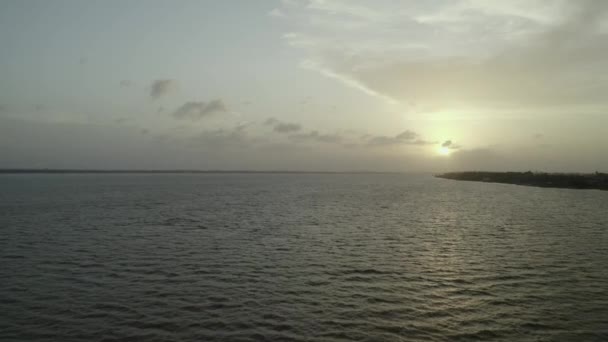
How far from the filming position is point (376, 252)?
30.7 meters

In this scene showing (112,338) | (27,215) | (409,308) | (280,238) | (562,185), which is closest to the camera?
(112,338)

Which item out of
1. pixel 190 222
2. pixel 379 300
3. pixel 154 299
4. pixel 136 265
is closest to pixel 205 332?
pixel 154 299

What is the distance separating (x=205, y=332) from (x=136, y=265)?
12842 mm

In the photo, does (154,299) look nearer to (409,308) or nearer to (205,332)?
(205,332)

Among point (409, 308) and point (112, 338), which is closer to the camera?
point (112, 338)

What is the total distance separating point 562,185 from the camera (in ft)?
419

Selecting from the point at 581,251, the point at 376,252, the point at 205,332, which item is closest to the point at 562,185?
the point at 581,251

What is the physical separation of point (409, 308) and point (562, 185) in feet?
441

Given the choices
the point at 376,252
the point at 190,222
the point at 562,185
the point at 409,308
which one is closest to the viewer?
the point at 409,308

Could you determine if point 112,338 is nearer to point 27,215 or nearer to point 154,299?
point 154,299

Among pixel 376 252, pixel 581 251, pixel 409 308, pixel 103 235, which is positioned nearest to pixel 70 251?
pixel 103 235

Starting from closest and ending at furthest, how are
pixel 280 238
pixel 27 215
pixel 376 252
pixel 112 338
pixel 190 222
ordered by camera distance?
pixel 112 338 < pixel 376 252 < pixel 280 238 < pixel 190 222 < pixel 27 215

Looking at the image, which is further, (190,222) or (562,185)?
(562,185)

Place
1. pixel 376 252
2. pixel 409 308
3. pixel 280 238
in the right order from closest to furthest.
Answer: pixel 409 308 → pixel 376 252 → pixel 280 238
